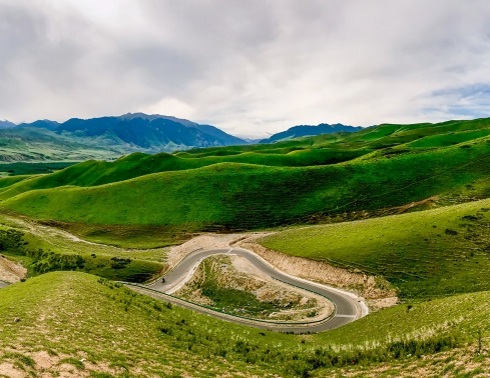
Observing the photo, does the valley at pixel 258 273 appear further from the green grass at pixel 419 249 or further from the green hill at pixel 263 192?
the green hill at pixel 263 192

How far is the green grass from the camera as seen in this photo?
2117 inches

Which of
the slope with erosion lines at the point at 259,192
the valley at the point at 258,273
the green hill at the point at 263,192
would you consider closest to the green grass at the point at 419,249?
the valley at the point at 258,273

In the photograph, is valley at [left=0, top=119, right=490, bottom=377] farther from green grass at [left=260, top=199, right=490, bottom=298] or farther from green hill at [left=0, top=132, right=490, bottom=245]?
green hill at [left=0, top=132, right=490, bottom=245]

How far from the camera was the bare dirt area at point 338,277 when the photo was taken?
181 ft

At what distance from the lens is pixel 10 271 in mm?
64500

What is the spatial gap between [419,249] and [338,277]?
15827 mm

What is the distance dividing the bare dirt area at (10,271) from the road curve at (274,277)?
21162 millimetres

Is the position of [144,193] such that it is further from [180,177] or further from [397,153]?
[397,153]

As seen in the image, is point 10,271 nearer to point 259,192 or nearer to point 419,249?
point 419,249

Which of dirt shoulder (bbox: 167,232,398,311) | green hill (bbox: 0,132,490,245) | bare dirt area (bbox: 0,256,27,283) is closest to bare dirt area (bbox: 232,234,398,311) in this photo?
dirt shoulder (bbox: 167,232,398,311)

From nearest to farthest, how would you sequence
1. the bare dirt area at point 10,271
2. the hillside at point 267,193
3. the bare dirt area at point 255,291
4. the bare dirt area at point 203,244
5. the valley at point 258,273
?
the valley at point 258,273 < the bare dirt area at point 255,291 < the bare dirt area at point 10,271 < the bare dirt area at point 203,244 < the hillside at point 267,193

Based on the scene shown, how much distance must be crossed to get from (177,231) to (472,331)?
95.2 metres

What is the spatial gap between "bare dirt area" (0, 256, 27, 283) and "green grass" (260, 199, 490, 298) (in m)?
54.2

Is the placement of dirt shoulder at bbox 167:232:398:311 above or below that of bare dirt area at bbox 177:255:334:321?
above
